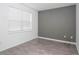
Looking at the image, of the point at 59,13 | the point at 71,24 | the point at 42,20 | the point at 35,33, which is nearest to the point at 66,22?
the point at 71,24

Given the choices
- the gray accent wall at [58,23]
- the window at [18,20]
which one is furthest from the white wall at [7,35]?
the gray accent wall at [58,23]

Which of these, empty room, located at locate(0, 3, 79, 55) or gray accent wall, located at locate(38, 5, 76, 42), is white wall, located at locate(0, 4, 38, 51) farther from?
gray accent wall, located at locate(38, 5, 76, 42)

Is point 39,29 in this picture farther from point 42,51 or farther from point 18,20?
point 42,51

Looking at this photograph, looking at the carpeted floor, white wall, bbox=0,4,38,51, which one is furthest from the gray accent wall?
white wall, bbox=0,4,38,51

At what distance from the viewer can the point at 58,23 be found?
4.75 m

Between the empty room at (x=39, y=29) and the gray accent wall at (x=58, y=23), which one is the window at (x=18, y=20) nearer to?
the empty room at (x=39, y=29)

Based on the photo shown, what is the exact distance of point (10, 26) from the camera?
3576mm

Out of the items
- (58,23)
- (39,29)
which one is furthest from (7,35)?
(58,23)

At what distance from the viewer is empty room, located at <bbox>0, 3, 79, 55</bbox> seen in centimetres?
307

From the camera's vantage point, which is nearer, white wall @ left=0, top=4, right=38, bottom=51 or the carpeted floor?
the carpeted floor

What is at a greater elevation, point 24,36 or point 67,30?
point 67,30

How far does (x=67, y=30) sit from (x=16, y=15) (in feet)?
10.3

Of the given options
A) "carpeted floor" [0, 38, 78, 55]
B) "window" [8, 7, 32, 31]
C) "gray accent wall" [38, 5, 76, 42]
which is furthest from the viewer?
"gray accent wall" [38, 5, 76, 42]

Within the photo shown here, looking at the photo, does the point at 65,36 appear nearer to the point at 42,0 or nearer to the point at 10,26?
the point at 10,26
